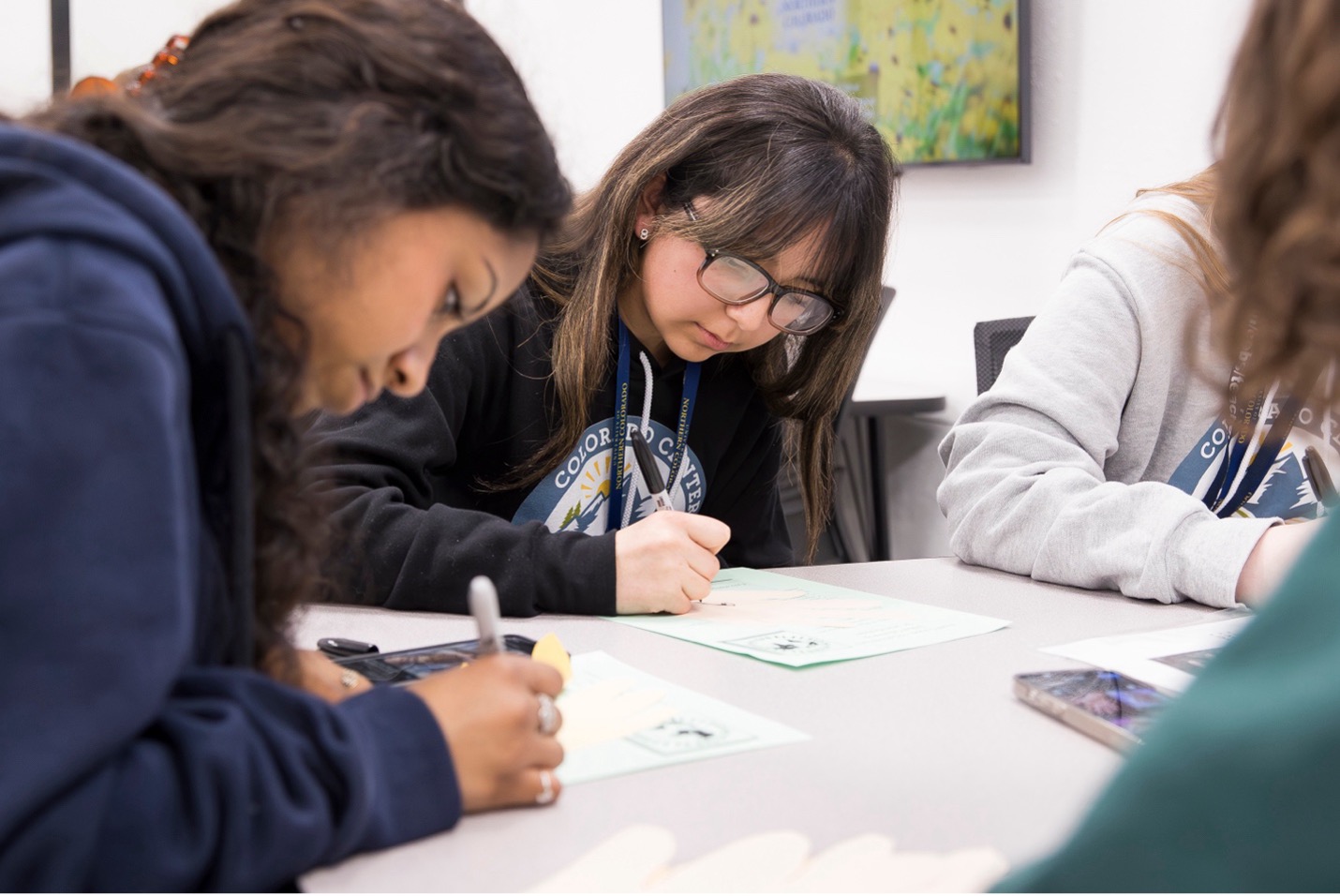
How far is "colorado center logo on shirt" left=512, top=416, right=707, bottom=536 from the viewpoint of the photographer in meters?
1.46

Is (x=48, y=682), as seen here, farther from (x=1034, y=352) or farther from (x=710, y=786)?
(x=1034, y=352)

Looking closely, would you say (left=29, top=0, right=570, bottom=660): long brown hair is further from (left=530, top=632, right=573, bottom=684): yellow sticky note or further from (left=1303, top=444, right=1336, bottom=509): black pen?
(left=1303, top=444, right=1336, bottom=509): black pen

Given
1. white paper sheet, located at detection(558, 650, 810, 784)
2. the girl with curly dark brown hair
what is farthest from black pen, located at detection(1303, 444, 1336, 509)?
the girl with curly dark brown hair

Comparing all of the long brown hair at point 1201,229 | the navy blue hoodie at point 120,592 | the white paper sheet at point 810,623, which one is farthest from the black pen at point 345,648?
the long brown hair at point 1201,229

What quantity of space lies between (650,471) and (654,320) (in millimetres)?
195

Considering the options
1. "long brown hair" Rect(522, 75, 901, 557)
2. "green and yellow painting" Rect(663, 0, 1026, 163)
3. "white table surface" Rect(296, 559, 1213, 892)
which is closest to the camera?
"white table surface" Rect(296, 559, 1213, 892)

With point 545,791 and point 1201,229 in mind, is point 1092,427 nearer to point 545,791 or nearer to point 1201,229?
point 1201,229

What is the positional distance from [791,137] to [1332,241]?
3.14 feet

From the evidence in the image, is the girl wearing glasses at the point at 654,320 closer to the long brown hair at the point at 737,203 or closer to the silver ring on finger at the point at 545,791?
the long brown hair at the point at 737,203

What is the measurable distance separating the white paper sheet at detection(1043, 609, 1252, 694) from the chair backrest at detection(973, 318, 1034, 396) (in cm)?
64

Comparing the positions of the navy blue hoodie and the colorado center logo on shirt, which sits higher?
the navy blue hoodie

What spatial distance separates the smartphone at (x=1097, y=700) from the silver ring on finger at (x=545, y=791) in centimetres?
35

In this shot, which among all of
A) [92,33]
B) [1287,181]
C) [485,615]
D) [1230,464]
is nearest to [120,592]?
[485,615]

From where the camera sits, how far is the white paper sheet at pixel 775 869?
23.4 inches
